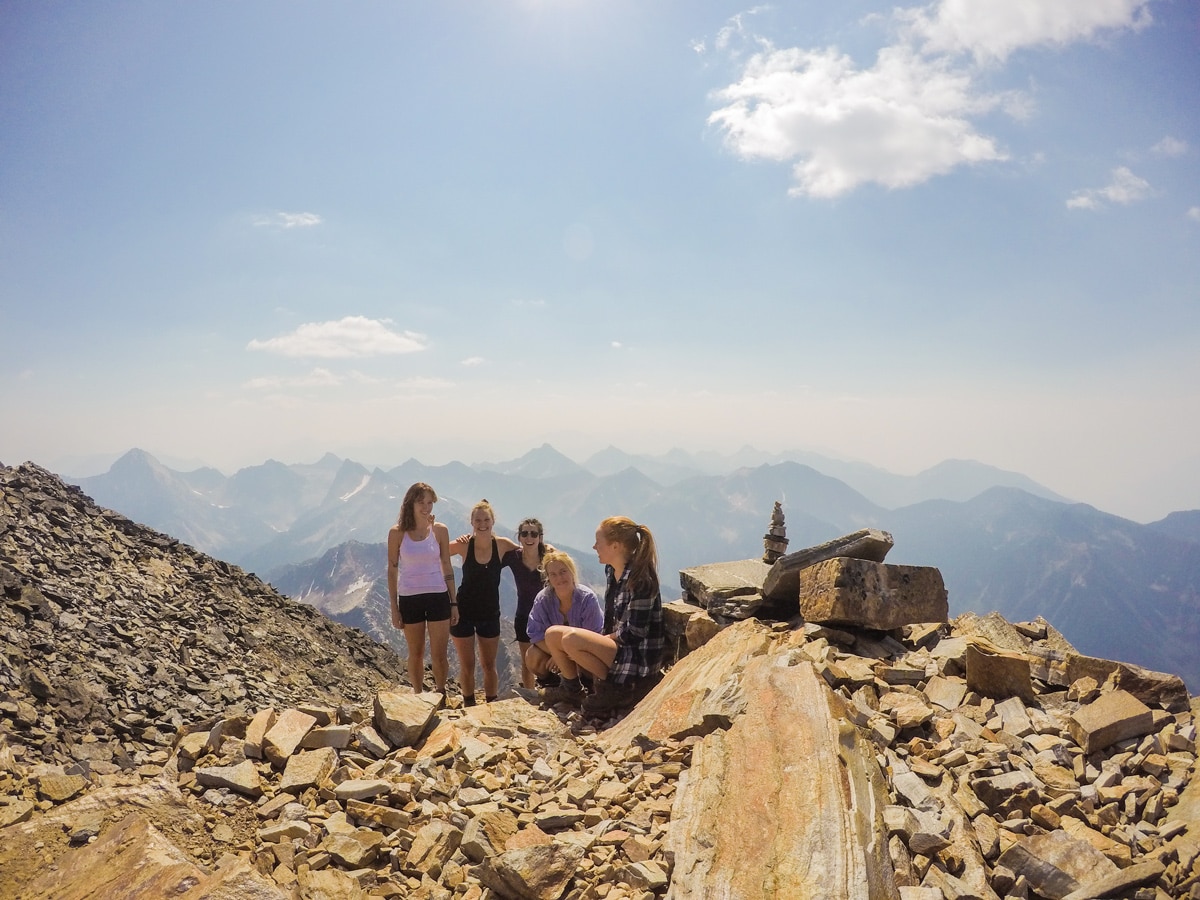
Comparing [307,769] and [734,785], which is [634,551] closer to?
[734,785]

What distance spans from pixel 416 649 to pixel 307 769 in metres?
4.61

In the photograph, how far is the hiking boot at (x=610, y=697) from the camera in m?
9.27

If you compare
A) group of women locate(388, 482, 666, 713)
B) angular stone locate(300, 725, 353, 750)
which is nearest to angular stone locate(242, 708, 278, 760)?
angular stone locate(300, 725, 353, 750)

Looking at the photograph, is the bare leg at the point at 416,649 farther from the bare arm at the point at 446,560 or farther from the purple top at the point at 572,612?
the purple top at the point at 572,612

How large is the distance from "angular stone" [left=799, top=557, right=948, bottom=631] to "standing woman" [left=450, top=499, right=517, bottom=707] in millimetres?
5699

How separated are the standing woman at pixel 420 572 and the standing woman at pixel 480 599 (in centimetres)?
32

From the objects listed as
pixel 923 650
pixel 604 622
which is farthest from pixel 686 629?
pixel 923 650

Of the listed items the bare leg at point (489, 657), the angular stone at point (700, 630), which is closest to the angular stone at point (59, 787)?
the bare leg at point (489, 657)

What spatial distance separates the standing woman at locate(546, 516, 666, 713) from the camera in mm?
8891

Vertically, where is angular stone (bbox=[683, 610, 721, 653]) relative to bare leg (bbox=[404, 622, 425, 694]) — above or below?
above

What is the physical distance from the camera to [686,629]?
1099 centimetres

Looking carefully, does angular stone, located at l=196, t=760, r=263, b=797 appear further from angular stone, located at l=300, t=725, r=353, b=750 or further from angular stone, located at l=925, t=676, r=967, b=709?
angular stone, located at l=925, t=676, r=967, b=709

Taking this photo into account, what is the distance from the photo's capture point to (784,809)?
495cm

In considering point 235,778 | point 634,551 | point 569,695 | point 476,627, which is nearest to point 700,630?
point 569,695
